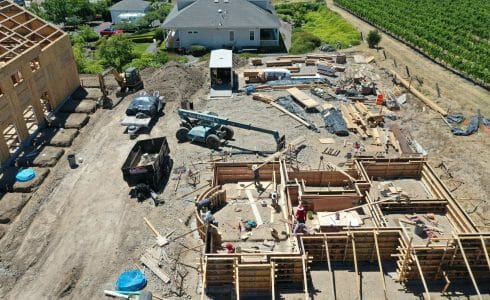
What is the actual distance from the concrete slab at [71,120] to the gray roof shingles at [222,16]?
1891 centimetres

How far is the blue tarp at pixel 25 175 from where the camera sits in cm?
2422

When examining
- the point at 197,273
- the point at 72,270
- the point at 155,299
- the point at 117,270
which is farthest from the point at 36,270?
the point at 197,273

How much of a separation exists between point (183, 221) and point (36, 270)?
712cm

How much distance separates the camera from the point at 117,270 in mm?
18406

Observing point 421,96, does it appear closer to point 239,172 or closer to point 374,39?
point 374,39

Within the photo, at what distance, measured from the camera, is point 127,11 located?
6025 centimetres

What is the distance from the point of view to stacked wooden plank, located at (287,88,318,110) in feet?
105

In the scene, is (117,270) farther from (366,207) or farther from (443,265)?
(443,265)

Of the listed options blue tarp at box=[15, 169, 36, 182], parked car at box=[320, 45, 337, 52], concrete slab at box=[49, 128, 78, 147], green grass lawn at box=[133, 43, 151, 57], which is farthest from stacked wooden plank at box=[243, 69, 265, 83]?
blue tarp at box=[15, 169, 36, 182]

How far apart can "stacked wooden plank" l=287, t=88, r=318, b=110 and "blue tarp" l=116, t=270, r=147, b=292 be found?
19324mm

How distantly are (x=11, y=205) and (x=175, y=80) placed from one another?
18.4m

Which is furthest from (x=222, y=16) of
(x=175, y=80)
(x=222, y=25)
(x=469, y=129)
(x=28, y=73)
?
(x=469, y=129)

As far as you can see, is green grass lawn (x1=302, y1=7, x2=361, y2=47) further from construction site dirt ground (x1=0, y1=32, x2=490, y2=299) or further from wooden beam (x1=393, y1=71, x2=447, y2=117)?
construction site dirt ground (x1=0, y1=32, x2=490, y2=299)

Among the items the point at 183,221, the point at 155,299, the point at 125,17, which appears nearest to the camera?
the point at 155,299
